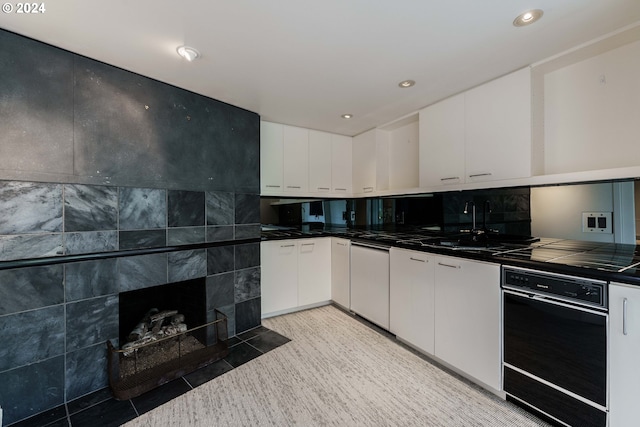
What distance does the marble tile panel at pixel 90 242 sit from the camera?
1659 mm

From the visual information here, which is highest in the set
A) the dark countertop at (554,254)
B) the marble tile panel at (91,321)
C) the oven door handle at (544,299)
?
the dark countertop at (554,254)

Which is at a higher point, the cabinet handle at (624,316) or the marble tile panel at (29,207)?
the marble tile panel at (29,207)

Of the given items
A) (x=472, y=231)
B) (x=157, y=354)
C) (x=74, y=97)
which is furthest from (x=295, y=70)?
(x=157, y=354)

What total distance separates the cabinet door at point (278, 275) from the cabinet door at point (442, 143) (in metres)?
1.62

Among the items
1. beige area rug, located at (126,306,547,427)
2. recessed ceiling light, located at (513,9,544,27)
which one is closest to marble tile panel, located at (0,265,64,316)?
beige area rug, located at (126,306,547,427)

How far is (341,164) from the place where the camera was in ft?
11.8

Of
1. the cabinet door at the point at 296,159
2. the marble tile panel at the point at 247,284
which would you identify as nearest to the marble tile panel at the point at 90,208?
the marble tile panel at the point at 247,284

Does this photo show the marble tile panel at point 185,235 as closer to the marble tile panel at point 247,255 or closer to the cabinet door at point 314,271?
the marble tile panel at point 247,255

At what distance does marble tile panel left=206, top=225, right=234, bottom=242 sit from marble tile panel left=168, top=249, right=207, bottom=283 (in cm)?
14

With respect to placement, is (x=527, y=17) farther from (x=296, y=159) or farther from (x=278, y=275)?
(x=278, y=275)

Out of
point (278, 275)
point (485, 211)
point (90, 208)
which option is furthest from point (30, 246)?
point (485, 211)

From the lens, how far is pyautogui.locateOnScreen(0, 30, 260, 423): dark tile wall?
1.49 metres

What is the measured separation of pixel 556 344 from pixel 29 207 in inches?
120

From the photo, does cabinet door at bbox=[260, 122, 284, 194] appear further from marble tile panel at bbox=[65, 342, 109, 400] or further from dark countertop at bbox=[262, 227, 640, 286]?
marble tile panel at bbox=[65, 342, 109, 400]
